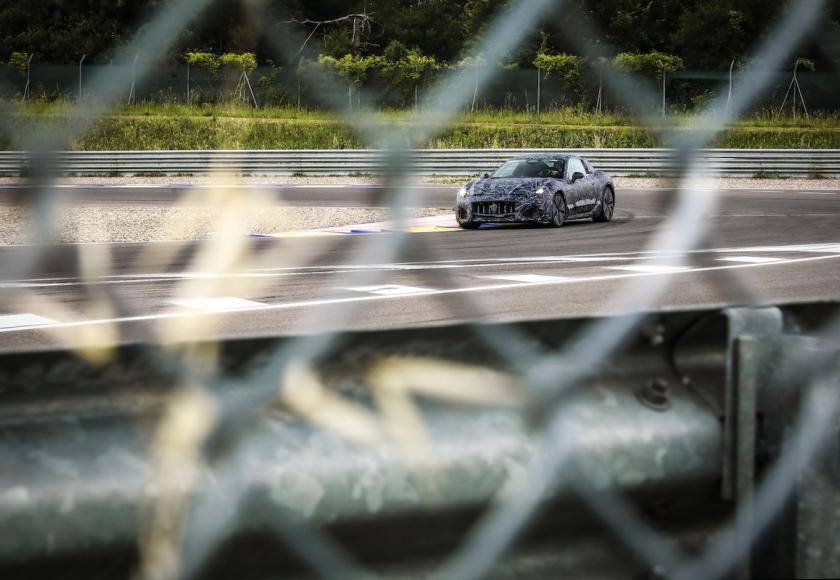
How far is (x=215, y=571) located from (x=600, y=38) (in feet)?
2.31

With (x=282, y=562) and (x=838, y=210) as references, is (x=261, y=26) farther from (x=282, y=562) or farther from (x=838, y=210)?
(x=838, y=210)

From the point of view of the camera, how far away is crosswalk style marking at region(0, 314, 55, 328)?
6.92 meters

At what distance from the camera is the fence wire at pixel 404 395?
1048 millimetres

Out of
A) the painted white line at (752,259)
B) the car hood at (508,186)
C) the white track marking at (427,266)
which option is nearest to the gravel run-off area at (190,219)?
the car hood at (508,186)

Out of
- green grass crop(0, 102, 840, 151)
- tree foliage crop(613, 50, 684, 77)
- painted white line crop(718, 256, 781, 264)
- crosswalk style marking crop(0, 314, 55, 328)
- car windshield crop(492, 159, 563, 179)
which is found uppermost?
tree foliage crop(613, 50, 684, 77)

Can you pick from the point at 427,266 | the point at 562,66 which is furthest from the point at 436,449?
the point at 427,266

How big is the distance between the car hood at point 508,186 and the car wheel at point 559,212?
286mm

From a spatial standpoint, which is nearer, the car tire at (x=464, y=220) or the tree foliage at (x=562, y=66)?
the tree foliage at (x=562, y=66)

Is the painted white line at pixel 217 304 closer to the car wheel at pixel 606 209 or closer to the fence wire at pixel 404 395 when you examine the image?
the fence wire at pixel 404 395

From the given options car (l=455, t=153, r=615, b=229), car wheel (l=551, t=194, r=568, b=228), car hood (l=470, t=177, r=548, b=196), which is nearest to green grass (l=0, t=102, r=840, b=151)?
car (l=455, t=153, r=615, b=229)

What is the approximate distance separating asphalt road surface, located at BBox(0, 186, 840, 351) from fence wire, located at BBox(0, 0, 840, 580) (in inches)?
87.6

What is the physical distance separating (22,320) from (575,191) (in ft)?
30.8

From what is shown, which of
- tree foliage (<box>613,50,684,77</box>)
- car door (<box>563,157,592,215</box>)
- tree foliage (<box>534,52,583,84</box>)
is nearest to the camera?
tree foliage (<box>534,52,583,84</box>)

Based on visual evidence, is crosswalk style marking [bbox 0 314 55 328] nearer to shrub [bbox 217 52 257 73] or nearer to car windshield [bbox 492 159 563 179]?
shrub [bbox 217 52 257 73]
